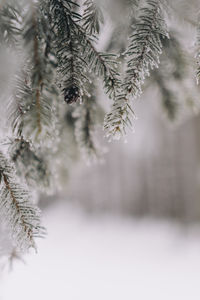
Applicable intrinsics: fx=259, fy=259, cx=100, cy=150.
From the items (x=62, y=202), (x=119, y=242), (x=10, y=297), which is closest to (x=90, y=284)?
(x=10, y=297)

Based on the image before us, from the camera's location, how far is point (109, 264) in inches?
112

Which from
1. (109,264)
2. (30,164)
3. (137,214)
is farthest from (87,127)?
(137,214)

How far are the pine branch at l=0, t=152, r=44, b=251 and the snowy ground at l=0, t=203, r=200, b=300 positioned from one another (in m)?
1.17

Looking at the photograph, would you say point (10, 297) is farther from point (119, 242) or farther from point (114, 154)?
point (114, 154)

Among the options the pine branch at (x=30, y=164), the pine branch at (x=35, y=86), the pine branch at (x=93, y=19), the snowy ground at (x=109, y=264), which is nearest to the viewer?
the pine branch at (x=35, y=86)

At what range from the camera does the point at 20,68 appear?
44 cm

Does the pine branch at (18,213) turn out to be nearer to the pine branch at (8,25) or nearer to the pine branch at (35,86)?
the pine branch at (35,86)

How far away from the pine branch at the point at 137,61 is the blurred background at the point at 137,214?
5 cm

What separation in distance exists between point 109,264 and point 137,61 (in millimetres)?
2787

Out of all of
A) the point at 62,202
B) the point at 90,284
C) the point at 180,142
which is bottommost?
the point at 90,284

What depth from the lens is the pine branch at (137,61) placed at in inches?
17.7

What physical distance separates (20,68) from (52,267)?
261cm

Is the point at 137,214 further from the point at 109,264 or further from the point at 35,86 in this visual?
the point at 35,86

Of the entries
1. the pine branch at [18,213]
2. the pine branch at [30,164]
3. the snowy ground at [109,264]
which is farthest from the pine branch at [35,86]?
the snowy ground at [109,264]
